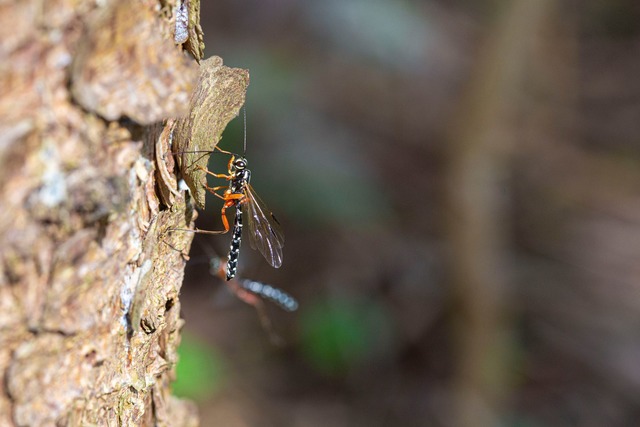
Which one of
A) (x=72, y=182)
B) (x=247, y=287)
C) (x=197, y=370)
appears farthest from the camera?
(x=197, y=370)

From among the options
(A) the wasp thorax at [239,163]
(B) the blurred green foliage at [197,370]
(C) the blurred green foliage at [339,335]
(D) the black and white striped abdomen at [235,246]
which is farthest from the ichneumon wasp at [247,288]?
(C) the blurred green foliage at [339,335]

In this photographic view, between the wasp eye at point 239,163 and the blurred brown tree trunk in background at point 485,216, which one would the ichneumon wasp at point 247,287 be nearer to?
the wasp eye at point 239,163

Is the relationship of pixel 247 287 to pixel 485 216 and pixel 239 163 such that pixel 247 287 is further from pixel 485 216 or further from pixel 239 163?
pixel 485 216

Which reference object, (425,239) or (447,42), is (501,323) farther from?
(447,42)

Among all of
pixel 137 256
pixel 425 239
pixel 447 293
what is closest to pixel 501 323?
pixel 447 293

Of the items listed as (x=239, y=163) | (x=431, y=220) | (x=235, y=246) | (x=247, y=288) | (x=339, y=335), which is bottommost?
(x=339, y=335)

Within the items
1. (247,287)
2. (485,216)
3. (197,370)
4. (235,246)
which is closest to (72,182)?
(235,246)

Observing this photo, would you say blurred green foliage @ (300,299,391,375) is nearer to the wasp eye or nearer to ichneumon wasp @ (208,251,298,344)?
ichneumon wasp @ (208,251,298,344)
